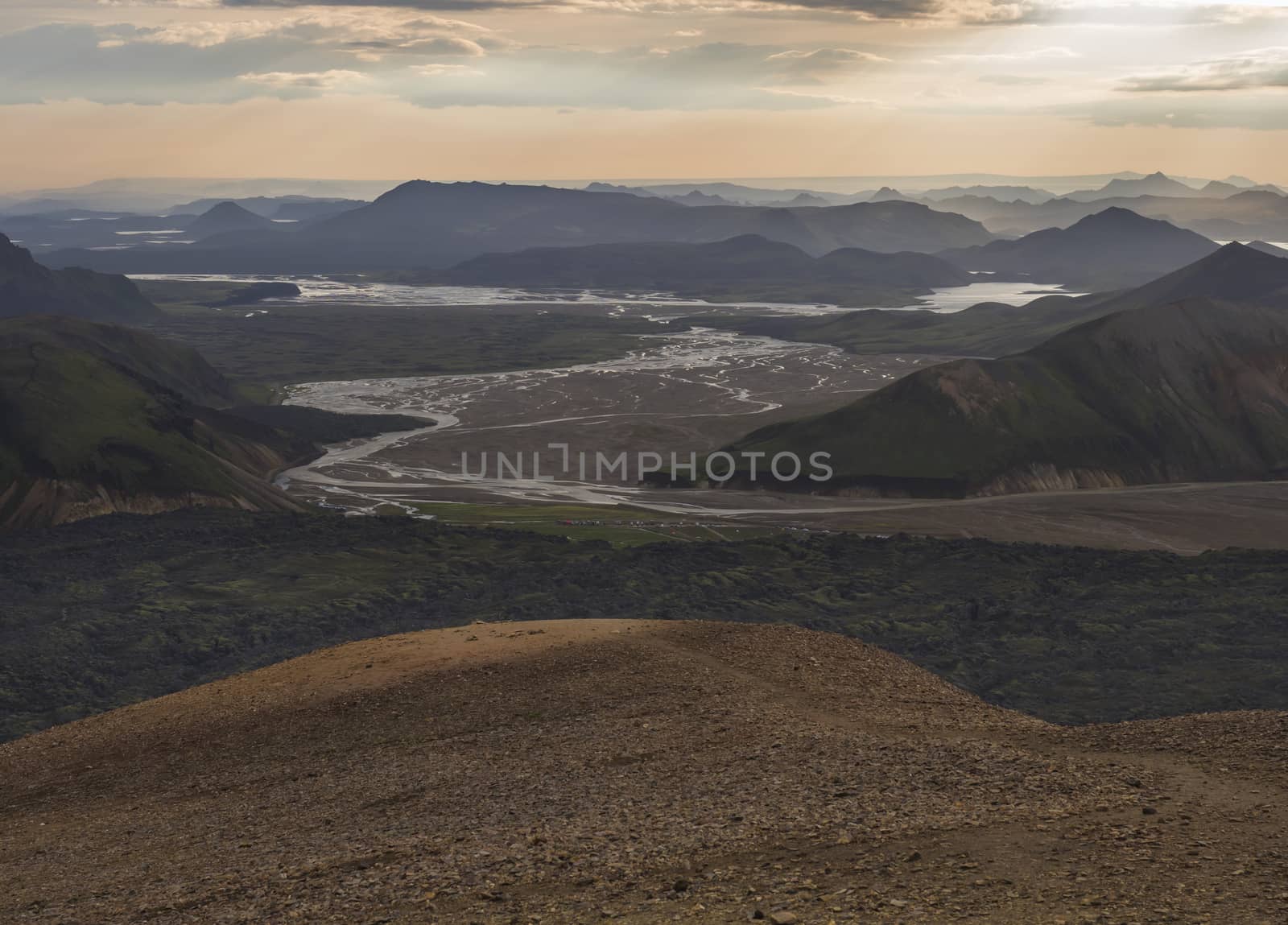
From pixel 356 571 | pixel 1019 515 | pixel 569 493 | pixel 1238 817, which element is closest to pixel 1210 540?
pixel 1019 515

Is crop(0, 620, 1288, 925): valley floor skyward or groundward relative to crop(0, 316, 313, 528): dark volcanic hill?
skyward

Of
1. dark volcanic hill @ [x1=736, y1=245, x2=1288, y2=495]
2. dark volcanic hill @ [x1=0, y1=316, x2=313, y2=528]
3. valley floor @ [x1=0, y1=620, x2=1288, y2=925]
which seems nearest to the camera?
valley floor @ [x1=0, y1=620, x2=1288, y2=925]

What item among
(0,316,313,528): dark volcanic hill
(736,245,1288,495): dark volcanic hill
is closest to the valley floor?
(0,316,313,528): dark volcanic hill

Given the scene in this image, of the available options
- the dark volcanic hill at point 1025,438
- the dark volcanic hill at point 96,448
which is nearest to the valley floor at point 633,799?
the dark volcanic hill at point 96,448

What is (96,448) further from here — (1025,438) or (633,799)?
(633,799)

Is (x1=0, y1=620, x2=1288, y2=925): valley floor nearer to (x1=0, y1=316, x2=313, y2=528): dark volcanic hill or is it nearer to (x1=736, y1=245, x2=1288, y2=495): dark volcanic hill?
(x1=0, y1=316, x2=313, y2=528): dark volcanic hill

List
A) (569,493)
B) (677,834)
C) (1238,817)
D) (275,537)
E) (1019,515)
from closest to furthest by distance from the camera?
(1238,817) → (677,834) → (275,537) → (1019,515) → (569,493)

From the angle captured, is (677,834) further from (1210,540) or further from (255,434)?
(255,434)
